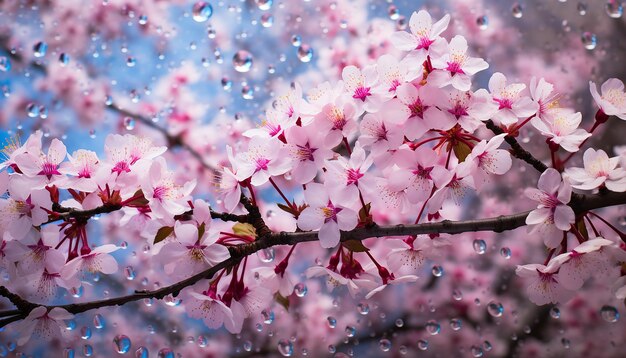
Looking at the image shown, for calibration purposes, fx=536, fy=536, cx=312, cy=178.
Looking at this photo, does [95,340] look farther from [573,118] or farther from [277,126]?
[573,118]

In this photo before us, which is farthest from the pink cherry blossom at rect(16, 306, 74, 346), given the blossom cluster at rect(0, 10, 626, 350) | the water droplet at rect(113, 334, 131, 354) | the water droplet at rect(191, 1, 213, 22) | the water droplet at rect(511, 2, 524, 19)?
the water droplet at rect(511, 2, 524, 19)

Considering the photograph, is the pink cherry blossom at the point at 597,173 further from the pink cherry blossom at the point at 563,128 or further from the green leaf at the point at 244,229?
the green leaf at the point at 244,229

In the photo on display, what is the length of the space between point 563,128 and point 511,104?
0.16 feet

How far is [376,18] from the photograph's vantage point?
1174 millimetres

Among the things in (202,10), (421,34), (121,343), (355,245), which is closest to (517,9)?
(202,10)

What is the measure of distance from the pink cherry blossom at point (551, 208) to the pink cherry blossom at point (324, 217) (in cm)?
14

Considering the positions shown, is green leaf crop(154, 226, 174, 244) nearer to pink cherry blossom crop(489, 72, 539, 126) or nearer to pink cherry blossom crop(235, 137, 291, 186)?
pink cherry blossom crop(235, 137, 291, 186)

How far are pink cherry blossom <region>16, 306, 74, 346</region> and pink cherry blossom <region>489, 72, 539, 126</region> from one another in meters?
A: 0.39

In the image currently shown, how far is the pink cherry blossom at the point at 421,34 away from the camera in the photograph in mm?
438

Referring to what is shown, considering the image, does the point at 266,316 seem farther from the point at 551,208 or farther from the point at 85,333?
the point at 551,208

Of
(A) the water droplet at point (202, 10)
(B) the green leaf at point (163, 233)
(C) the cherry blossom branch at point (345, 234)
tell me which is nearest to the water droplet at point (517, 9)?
(A) the water droplet at point (202, 10)

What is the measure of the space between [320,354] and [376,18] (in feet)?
2.37

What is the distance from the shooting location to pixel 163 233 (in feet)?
Answer: 1.46

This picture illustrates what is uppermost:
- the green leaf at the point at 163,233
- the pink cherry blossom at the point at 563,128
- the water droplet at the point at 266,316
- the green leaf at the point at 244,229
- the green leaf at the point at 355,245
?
the pink cherry blossom at the point at 563,128
